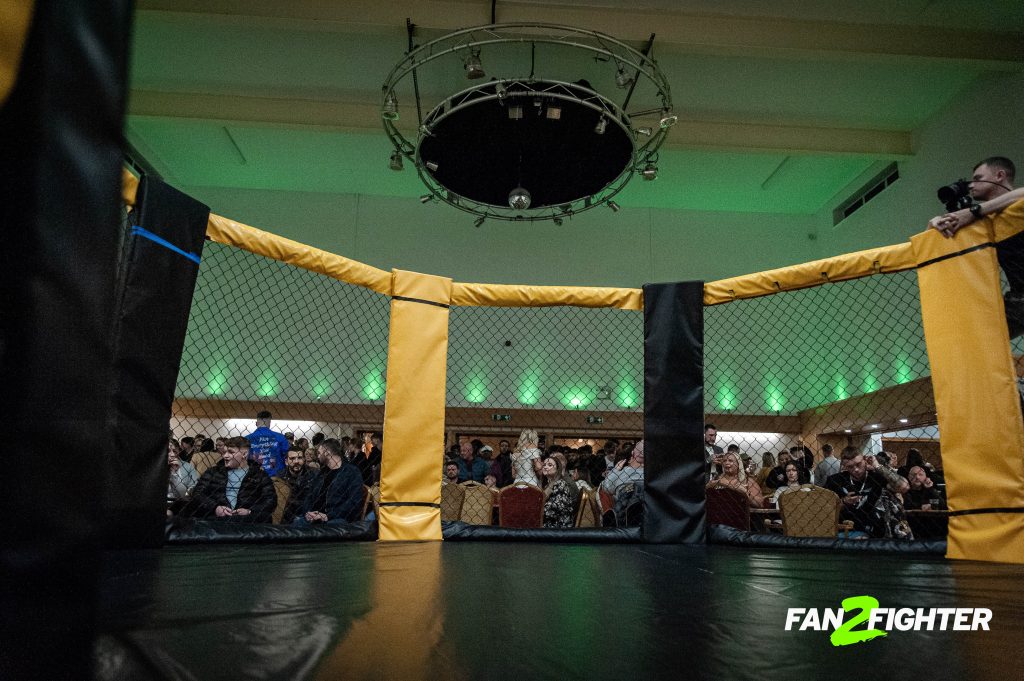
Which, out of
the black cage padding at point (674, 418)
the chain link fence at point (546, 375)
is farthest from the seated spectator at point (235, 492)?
the chain link fence at point (546, 375)

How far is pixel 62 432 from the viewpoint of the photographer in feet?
1.34

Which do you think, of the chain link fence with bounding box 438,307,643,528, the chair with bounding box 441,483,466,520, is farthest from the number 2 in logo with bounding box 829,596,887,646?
the chain link fence with bounding box 438,307,643,528

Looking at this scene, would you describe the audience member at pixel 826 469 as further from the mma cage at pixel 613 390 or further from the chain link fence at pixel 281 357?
the chain link fence at pixel 281 357

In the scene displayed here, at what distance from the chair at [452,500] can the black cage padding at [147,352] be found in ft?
9.27

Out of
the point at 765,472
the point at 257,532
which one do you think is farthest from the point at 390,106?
the point at 765,472

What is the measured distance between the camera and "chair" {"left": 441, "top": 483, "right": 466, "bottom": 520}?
446 centimetres

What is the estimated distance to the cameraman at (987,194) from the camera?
77.2 inches

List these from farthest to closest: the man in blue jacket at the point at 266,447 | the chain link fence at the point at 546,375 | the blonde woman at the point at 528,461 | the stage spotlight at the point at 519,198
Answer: the chain link fence at the point at 546,375 → the stage spotlight at the point at 519,198 → the man in blue jacket at the point at 266,447 → the blonde woman at the point at 528,461

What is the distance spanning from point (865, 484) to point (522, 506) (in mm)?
2344

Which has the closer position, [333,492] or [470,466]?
[333,492]

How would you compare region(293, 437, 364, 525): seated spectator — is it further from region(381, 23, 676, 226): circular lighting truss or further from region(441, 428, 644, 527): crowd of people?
region(381, 23, 676, 226): circular lighting truss

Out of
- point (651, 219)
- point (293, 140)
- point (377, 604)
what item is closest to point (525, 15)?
point (293, 140)

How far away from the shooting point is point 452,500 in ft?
14.9

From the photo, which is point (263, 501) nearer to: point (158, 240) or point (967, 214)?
point (158, 240)
